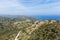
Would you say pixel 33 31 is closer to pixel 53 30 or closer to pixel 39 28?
pixel 39 28

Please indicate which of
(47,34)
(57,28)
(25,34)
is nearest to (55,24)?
(57,28)

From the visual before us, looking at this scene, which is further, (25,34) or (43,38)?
(25,34)

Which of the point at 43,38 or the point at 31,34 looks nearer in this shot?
the point at 43,38

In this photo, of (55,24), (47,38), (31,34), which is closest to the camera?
(47,38)

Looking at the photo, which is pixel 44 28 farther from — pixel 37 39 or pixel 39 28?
pixel 37 39

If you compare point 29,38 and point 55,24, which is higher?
point 55,24

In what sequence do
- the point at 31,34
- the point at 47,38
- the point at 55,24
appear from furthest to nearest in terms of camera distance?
1. the point at 55,24
2. the point at 31,34
3. the point at 47,38

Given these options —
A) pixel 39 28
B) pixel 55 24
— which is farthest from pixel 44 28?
pixel 55 24

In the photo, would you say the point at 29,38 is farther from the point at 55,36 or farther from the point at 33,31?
the point at 55,36

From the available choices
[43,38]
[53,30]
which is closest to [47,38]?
[43,38]
